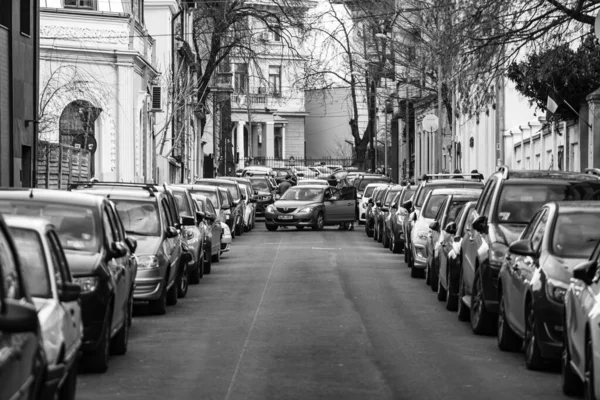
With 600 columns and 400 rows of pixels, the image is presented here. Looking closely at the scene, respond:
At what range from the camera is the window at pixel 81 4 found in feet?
140

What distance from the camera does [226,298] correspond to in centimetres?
2048

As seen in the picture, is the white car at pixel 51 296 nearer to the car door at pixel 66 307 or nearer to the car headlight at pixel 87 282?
the car door at pixel 66 307

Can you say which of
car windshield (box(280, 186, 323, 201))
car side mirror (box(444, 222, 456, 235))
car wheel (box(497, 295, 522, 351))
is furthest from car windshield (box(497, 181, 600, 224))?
car windshield (box(280, 186, 323, 201))

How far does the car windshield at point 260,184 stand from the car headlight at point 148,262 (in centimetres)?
3914

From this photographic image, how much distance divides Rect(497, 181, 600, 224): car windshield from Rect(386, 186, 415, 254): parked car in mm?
13895

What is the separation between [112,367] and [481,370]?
11.3 ft

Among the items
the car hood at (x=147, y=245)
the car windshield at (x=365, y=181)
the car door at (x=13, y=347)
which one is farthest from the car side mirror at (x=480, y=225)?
the car windshield at (x=365, y=181)

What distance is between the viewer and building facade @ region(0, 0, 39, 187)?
29312 millimetres

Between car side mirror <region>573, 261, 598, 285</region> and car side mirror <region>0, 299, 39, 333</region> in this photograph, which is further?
car side mirror <region>573, 261, 598, 285</region>

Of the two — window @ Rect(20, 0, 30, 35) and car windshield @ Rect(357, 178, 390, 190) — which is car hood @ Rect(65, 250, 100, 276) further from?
car windshield @ Rect(357, 178, 390, 190)

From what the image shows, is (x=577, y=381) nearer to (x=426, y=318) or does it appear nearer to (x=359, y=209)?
(x=426, y=318)

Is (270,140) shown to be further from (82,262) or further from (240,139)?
(82,262)

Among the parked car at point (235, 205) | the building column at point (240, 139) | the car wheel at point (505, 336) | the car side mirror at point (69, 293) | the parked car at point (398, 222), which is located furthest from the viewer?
the building column at point (240, 139)

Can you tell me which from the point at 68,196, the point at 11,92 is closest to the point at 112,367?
the point at 68,196
